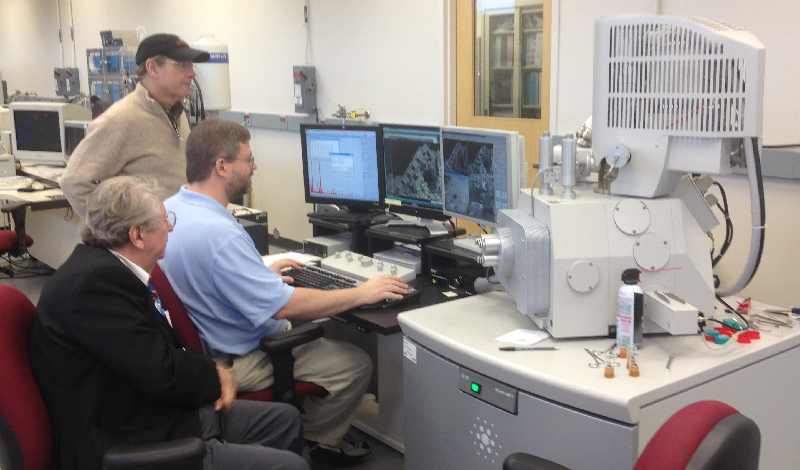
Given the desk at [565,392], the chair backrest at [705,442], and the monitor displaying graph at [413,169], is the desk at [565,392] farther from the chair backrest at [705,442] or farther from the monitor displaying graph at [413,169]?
the monitor displaying graph at [413,169]

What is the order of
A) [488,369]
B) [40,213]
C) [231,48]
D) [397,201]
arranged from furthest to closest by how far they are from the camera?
[231,48], [40,213], [397,201], [488,369]

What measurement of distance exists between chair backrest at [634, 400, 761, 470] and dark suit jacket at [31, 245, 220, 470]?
1.00 m

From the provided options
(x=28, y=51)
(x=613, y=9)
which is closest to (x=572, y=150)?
(x=613, y=9)

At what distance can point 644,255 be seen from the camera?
1.67m

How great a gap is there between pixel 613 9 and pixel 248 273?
2.19 metres

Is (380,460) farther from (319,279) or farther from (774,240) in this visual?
(774,240)

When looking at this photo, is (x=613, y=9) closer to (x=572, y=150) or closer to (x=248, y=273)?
(x=572, y=150)

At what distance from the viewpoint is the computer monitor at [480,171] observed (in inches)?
87.4

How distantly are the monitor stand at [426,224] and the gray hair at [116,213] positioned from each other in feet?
3.78


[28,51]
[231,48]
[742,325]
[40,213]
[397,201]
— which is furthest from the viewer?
[28,51]

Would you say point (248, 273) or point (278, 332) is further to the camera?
point (278, 332)

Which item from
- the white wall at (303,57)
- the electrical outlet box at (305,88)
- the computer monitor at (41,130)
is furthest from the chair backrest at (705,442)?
the computer monitor at (41,130)

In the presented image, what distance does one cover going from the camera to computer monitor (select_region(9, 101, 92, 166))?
16.2 ft

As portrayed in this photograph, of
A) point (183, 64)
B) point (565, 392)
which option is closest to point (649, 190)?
point (565, 392)
